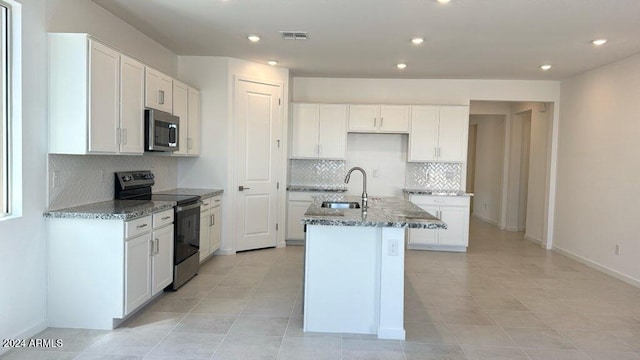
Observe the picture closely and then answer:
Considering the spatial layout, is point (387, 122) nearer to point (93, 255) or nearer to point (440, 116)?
point (440, 116)

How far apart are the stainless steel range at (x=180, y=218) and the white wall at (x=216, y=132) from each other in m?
0.88

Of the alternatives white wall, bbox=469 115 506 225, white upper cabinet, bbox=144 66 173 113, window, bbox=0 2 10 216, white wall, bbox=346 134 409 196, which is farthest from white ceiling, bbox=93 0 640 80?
white wall, bbox=469 115 506 225

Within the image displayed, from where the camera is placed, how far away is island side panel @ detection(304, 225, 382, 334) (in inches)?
117

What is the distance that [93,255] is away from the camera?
115 inches

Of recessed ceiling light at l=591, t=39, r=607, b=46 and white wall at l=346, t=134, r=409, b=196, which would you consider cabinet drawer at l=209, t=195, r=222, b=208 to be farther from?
recessed ceiling light at l=591, t=39, r=607, b=46

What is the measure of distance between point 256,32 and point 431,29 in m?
1.75

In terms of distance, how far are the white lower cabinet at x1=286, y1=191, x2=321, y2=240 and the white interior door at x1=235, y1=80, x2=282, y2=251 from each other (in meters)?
0.30

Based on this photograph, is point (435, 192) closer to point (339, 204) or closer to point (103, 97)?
point (339, 204)

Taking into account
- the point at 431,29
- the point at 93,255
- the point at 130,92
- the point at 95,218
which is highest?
the point at 431,29

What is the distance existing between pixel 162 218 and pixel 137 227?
0.43m

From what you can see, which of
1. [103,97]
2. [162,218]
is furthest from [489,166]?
[103,97]

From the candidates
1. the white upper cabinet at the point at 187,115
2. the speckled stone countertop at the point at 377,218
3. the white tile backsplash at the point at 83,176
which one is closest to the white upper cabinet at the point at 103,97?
the white tile backsplash at the point at 83,176

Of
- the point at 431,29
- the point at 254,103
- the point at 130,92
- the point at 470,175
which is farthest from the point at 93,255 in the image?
the point at 470,175

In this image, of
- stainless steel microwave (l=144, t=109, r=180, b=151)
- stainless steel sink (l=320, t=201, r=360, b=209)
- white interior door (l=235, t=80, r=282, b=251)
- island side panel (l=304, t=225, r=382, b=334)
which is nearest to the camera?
island side panel (l=304, t=225, r=382, b=334)
